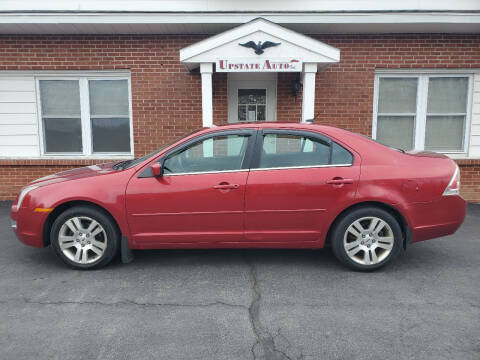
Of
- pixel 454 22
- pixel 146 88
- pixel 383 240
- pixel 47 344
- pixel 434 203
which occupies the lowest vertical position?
pixel 47 344

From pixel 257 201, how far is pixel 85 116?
5317 millimetres

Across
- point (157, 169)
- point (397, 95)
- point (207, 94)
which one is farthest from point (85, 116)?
point (397, 95)

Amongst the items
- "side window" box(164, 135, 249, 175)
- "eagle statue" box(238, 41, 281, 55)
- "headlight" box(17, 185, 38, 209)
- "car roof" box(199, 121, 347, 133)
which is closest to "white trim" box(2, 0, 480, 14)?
"eagle statue" box(238, 41, 281, 55)

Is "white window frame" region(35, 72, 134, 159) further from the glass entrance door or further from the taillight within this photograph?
the taillight

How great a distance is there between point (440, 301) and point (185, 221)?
99.4 inches

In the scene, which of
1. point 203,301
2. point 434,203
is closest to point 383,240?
point 434,203

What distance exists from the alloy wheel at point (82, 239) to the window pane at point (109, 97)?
4193 millimetres

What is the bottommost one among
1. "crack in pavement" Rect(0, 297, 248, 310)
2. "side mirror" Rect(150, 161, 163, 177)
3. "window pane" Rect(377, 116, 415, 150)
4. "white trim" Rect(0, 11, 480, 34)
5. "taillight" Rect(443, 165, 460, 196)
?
"crack in pavement" Rect(0, 297, 248, 310)

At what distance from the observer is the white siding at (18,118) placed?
24.7 ft

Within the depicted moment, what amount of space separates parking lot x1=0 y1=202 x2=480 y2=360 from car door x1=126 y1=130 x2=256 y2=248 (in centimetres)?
42

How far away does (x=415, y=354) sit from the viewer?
253 cm

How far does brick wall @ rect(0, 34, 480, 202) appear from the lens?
727cm

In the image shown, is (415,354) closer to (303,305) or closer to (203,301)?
(303,305)

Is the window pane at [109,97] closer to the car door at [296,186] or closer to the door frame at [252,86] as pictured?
the door frame at [252,86]
